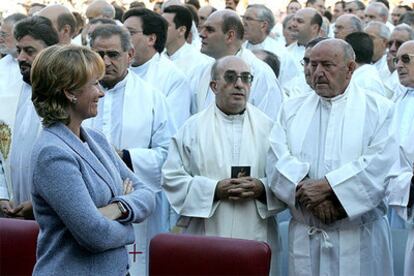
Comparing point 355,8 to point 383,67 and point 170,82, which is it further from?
point 170,82

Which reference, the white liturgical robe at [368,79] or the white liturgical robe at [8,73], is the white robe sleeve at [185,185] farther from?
the white liturgical robe at [368,79]

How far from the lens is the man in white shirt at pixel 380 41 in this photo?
9781 mm

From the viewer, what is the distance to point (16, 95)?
5844 mm

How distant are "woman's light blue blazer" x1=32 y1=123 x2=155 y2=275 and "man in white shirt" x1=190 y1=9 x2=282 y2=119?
10.1 ft

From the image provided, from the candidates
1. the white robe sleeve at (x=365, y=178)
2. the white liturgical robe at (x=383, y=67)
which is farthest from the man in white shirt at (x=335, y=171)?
the white liturgical robe at (x=383, y=67)

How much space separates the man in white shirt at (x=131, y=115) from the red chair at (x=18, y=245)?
1.51 metres

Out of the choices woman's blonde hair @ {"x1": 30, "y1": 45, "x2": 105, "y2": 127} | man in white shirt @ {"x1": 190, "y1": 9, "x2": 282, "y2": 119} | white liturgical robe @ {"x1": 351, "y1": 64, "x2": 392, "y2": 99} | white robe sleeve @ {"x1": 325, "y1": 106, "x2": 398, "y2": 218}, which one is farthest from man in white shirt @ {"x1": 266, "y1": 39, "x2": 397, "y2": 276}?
white liturgical robe @ {"x1": 351, "y1": 64, "x2": 392, "y2": 99}

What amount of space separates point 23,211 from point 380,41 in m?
5.59

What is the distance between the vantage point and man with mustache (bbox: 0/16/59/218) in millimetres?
5484

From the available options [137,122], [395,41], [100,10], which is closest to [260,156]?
[137,122]

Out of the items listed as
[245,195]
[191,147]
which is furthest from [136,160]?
[245,195]

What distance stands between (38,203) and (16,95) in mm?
2592

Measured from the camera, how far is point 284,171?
17.4 feet

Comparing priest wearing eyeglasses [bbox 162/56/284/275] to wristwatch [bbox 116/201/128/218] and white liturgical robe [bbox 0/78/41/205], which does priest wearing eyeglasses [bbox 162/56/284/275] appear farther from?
wristwatch [bbox 116/201/128/218]
